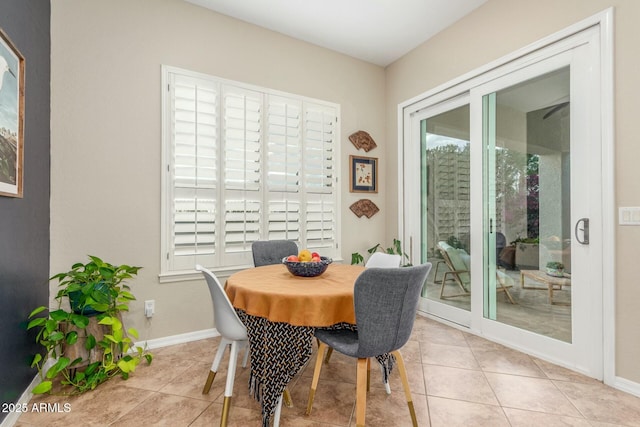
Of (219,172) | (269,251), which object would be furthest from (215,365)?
(219,172)

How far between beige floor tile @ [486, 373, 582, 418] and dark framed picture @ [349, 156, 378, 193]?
90.4 inches

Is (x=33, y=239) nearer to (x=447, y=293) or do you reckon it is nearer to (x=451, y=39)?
(x=447, y=293)

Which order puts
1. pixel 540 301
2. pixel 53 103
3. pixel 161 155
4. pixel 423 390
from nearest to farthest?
pixel 423 390
pixel 53 103
pixel 540 301
pixel 161 155

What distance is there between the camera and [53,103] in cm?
232

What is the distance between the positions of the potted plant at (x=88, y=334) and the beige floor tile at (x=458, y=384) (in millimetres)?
2046

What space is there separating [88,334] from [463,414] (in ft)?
7.84

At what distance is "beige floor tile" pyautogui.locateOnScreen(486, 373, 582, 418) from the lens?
1.79 metres

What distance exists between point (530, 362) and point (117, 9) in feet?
14.3

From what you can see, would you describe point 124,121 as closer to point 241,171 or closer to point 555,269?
point 241,171

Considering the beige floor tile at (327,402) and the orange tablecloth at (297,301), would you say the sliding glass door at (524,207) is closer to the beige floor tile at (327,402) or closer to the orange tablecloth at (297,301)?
the beige floor tile at (327,402)

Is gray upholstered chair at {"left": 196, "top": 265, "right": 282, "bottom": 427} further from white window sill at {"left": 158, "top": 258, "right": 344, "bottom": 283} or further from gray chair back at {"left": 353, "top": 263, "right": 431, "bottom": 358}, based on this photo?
white window sill at {"left": 158, "top": 258, "right": 344, "bottom": 283}

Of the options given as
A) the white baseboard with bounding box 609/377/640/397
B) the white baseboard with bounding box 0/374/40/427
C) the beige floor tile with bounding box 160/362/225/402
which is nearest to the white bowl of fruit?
the beige floor tile with bounding box 160/362/225/402

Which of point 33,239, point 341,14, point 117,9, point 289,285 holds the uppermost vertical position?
point 341,14

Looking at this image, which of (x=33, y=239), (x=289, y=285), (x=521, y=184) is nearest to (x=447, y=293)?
(x=521, y=184)
